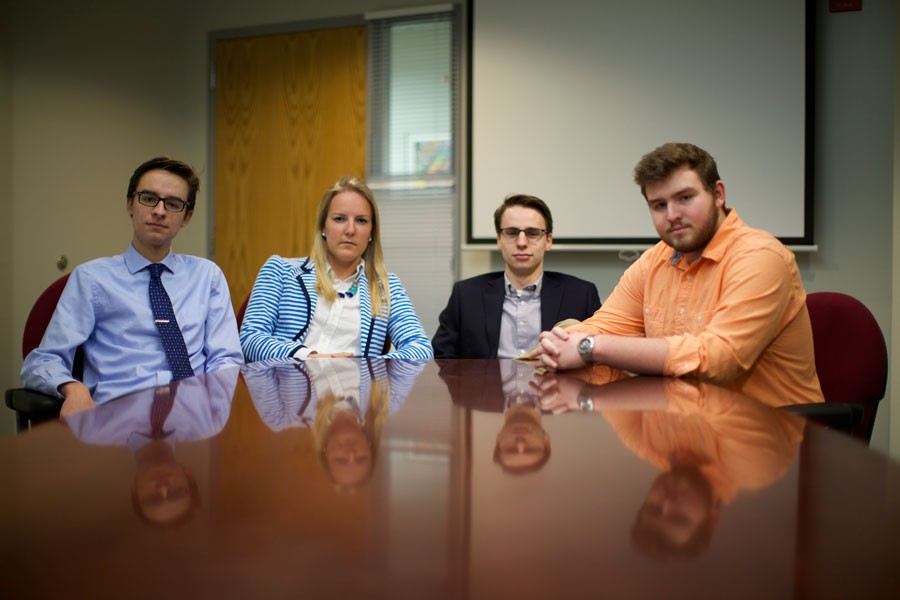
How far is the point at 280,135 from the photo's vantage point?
4.03 meters

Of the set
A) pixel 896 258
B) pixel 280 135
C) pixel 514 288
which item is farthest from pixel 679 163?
pixel 280 135

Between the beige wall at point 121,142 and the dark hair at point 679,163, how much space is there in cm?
169

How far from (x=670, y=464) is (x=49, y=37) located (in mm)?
3844

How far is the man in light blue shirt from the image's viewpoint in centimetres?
168

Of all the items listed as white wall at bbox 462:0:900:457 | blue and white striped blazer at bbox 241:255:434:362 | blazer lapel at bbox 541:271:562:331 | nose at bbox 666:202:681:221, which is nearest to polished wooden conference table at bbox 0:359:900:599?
nose at bbox 666:202:681:221

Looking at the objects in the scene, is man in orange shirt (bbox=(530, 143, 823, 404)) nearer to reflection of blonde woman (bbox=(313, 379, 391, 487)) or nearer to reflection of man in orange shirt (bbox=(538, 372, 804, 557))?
reflection of man in orange shirt (bbox=(538, 372, 804, 557))

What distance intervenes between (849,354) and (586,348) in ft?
2.64

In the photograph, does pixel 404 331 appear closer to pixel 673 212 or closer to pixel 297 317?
pixel 297 317

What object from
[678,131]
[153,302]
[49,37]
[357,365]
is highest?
[49,37]

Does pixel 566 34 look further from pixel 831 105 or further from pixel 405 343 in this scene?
pixel 405 343

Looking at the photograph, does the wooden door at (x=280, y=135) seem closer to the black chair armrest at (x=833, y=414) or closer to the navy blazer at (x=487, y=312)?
the navy blazer at (x=487, y=312)

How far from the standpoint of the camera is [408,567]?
383mm

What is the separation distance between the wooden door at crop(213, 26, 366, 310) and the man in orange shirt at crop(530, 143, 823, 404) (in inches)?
95.8

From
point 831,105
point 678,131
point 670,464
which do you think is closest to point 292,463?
point 670,464
